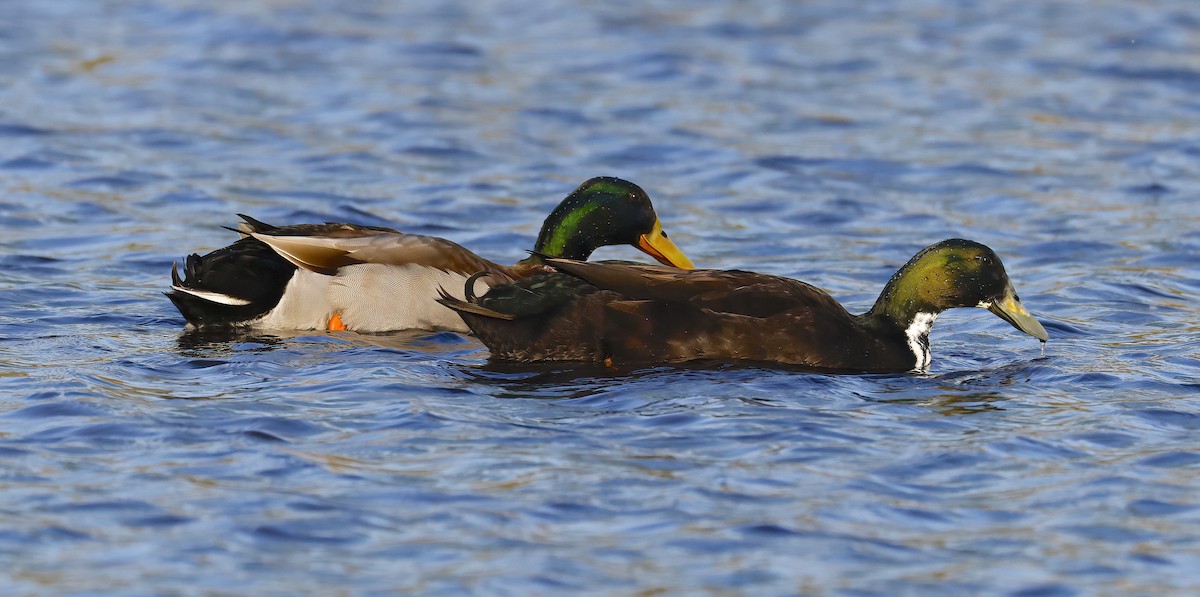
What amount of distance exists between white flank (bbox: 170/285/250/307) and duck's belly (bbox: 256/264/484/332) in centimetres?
18

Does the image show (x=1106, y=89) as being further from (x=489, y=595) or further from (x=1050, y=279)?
(x=489, y=595)

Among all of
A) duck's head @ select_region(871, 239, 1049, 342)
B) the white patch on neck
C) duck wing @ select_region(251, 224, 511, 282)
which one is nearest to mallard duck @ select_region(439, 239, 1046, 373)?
the white patch on neck

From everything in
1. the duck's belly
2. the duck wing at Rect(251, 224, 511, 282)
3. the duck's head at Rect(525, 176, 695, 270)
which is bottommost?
the duck's belly

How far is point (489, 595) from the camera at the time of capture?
5.50 meters

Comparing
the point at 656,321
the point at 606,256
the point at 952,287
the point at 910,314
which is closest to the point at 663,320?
the point at 656,321

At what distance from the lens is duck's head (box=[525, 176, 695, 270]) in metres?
10.1

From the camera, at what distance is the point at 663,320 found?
8.40m

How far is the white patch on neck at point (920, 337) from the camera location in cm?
877

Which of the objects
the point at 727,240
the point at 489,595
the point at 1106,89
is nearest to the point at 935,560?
the point at 489,595

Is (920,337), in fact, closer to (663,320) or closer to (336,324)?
(663,320)

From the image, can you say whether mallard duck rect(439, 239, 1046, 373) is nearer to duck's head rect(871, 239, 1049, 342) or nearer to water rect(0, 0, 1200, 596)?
water rect(0, 0, 1200, 596)

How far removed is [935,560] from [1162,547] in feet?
2.56

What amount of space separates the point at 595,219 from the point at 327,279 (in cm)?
160

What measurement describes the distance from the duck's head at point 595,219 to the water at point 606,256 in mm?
1220
